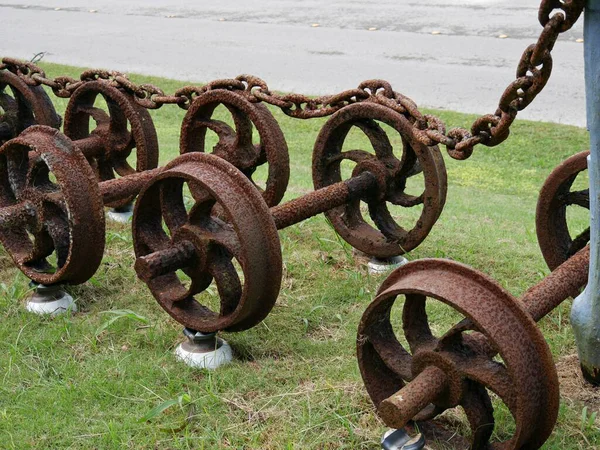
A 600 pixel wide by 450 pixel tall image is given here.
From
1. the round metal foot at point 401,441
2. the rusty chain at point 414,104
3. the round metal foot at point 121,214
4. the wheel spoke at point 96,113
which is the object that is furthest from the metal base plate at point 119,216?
the round metal foot at point 401,441

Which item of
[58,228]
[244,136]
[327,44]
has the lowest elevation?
[58,228]

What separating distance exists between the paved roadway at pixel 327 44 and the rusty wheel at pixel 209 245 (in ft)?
19.6

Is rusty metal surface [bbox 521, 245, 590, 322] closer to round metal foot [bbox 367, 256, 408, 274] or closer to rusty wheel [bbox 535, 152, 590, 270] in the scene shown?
rusty wheel [bbox 535, 152, 590, 270]

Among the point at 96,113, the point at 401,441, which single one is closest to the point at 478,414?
the point at 401,441

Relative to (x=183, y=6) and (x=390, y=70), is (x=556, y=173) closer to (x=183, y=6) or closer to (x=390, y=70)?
(x=390, y=70)

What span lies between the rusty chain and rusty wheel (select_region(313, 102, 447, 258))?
9cm

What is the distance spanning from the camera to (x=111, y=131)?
5.21 m

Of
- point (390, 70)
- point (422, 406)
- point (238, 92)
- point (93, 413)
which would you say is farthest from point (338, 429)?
point (390, 70)

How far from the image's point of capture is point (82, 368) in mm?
3635

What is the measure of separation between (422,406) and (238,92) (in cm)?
224

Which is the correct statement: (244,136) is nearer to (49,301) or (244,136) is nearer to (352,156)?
(352,156)

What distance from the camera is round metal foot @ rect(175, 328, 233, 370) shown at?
3621mm

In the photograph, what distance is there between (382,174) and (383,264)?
0.55 meters

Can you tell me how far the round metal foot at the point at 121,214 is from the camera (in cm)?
543
